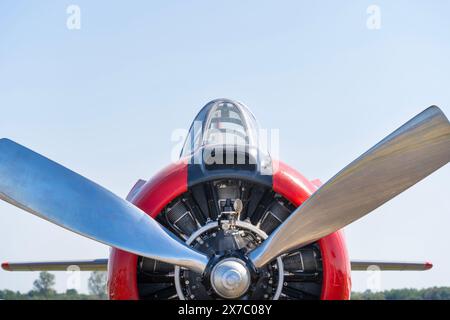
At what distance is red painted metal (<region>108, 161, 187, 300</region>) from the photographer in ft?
19.5

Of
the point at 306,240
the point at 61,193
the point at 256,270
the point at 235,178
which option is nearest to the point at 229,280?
the point at 256,270

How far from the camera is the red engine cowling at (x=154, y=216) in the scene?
19.5 feet

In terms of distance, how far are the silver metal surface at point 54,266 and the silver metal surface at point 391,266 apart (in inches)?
224

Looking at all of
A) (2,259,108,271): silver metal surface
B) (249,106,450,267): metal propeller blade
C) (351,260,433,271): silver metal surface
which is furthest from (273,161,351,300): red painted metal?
(2,259,108,271): silver metal surface

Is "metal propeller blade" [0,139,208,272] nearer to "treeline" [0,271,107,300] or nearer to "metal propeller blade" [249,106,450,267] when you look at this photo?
"metal propeller blade" [249,106,450,267]

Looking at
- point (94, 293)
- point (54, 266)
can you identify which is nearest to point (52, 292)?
point (94, 293)

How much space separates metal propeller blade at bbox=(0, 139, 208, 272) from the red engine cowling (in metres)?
0.44

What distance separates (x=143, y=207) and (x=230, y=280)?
4.26ft

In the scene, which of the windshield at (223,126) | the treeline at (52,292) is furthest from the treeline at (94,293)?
the windshield at (223,126)

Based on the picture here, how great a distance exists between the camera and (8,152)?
5.51 metres

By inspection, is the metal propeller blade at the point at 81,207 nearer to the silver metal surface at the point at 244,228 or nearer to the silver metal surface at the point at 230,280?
the silver metal surface at the point at 230,280

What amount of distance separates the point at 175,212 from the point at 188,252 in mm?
781

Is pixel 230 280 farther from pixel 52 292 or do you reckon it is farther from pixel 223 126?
pixel 52 292
